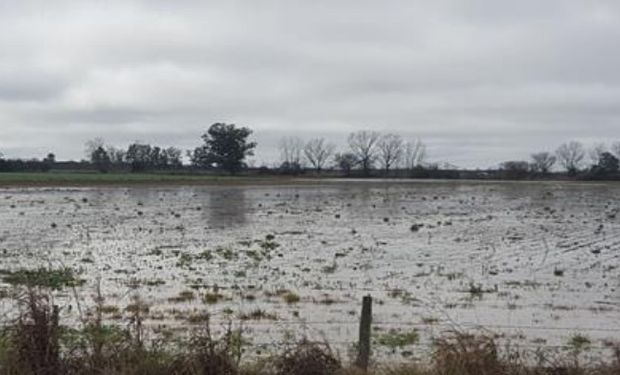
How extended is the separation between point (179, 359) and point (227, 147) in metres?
151

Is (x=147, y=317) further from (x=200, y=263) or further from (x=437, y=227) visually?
(x=437, y=227)

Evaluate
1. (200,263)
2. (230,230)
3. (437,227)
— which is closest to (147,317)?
(200,263)

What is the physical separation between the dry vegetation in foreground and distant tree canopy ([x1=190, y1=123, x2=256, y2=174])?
151 metres

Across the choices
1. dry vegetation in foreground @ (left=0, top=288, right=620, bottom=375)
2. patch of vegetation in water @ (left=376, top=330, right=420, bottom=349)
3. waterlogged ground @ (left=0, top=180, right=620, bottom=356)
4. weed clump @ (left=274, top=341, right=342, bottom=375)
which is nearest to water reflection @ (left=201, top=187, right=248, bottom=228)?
waterlogged ground @ (left=0, top=180, right=620, bottom=356)

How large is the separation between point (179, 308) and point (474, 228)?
79.3 ft

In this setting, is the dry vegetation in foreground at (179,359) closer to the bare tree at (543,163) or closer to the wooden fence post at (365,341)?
the wooden fence post at (365,341)

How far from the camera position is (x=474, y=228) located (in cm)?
3738

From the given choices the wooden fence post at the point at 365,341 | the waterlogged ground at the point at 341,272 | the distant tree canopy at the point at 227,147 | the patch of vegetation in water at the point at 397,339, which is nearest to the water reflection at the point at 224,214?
the waterlogged ground at the point at 341,272

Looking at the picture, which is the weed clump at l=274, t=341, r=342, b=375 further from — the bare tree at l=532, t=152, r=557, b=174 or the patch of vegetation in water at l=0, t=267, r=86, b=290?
the bare tree at l=532, t=152, r=557, b=174

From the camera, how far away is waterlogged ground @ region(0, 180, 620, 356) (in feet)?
46.7

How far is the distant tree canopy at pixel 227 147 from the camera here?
15975 centimetres

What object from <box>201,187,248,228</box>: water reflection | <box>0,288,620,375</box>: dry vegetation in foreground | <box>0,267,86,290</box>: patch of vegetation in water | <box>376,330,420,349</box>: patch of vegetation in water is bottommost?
<box>201,187,248,228</box>: water reflection

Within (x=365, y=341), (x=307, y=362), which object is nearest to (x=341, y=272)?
(x=365, y=341)

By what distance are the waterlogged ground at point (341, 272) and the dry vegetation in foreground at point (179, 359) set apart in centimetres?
237
